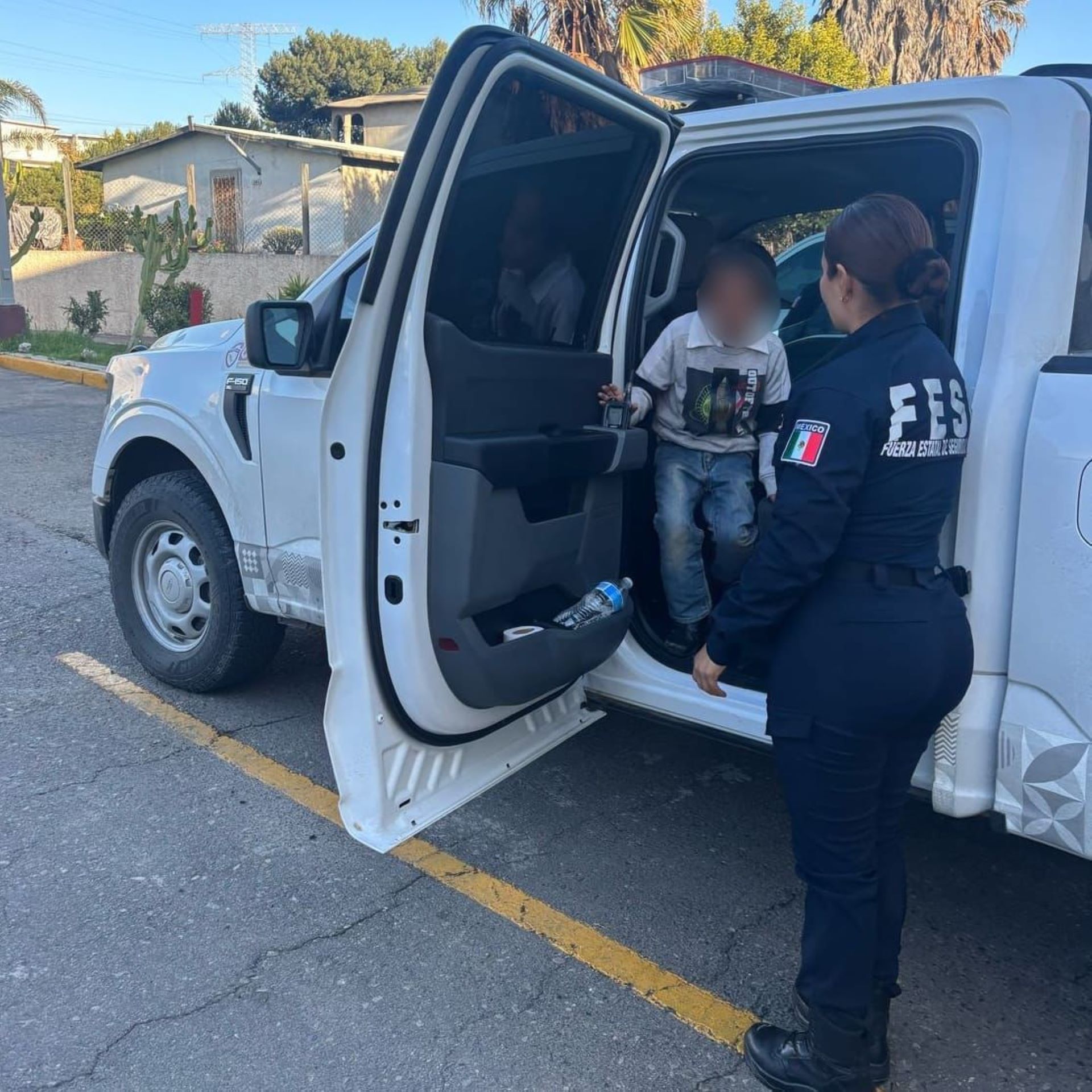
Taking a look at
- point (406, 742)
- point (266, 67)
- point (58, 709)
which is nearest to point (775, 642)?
point (406, 742)

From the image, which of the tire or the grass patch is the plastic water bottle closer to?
the tire

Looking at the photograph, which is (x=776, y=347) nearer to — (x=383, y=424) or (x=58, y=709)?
(x=383, y=424)

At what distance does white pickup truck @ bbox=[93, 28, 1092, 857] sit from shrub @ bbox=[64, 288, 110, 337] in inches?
630

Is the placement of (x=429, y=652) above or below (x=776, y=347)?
below

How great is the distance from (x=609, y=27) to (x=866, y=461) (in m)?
13.7

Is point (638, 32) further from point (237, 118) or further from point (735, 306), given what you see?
point (237, 118)

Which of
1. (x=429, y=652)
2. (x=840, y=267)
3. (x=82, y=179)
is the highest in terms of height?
(x=82, y=179)

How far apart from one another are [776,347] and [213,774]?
2392 mm

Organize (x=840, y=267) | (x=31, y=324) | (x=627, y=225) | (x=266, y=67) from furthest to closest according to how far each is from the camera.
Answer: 1. (x=266, y=67)
2. (x=31, y=324)
3. (x=627, y=225)
4. (x=840, y=267)

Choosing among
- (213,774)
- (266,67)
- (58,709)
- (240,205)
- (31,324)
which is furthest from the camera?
(266,67)

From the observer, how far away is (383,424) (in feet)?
8.16

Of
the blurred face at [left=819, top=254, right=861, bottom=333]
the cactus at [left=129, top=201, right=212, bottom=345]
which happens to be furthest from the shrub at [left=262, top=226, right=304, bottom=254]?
the blurred face at [left=819, top=254, right=861, bottom=333]

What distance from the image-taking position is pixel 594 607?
302 cm

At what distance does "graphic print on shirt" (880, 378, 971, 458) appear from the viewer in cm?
208
